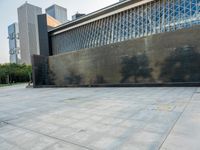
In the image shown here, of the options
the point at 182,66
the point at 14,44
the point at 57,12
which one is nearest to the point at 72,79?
the point at 182,66

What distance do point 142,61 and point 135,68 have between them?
67cm

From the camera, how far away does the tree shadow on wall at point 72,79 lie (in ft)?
49.0

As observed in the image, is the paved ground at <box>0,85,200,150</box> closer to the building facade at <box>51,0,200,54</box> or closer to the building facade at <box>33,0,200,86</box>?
the building facade at <box>33,0,200,86</box>

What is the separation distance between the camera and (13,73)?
3947cm

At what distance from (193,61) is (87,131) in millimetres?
8193

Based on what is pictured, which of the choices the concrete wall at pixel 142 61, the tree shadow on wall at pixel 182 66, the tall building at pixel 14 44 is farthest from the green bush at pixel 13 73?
the tall building at pixel 14 44

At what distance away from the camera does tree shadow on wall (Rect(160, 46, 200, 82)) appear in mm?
9320

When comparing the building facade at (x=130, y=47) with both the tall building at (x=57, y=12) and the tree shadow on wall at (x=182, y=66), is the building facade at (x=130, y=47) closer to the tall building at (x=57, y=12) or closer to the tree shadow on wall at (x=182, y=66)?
the tree shadow on wall at (x=182, y=66)

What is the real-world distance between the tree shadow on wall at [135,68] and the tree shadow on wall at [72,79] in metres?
4.46

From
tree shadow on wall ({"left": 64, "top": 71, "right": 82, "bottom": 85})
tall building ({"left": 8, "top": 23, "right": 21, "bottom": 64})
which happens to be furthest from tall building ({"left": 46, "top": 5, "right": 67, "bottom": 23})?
tree shadow on wall ({"left": 64, "top": 71, "right": 82, "bottom": 85})

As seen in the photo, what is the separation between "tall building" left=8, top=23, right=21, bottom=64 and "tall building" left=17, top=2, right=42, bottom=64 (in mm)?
6343

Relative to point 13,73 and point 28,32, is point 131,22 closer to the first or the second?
point 13,73

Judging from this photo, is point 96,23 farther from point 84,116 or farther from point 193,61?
point 84,116

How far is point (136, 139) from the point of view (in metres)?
2.86
